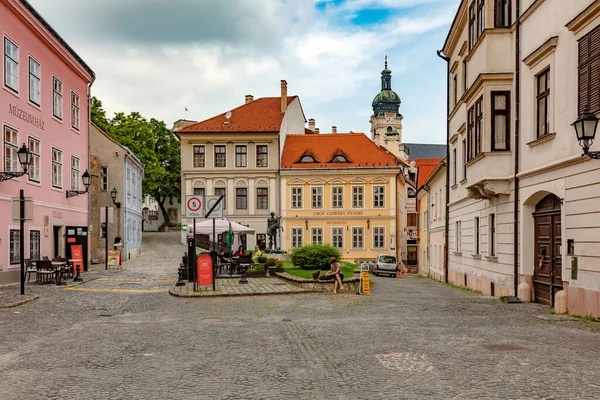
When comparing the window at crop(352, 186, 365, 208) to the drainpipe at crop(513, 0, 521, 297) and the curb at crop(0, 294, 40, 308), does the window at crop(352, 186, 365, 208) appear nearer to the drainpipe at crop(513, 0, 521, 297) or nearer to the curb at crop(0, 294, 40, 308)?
the drainpipe at crop(513, 0, 521, 297)

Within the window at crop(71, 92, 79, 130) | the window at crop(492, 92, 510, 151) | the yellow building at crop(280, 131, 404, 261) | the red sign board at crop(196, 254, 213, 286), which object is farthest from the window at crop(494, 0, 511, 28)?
the yellow building at crop(280, 131, 404, 261)

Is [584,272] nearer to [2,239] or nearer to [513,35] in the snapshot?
[513,35]

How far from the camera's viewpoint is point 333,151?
176 ft

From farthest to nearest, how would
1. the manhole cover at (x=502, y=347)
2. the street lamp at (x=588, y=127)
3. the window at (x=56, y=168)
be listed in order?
1. the window at (x=56, y=168)
2. the street lamp at (x=588, y=127)
3. the manhole cover at (x=502, y=347)

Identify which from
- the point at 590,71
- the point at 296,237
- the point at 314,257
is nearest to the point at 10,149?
the point at 314,257

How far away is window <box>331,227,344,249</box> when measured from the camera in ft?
171

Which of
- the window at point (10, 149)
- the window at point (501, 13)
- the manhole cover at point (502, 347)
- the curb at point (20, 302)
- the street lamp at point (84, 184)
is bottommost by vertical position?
the curb at point (20, 302)

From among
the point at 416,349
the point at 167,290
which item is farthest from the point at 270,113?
the point at 416,349

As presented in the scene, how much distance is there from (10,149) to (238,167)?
30.7 metres

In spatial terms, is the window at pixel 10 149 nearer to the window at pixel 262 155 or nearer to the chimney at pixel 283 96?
the window at pixel 262 155

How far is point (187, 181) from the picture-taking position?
172 ft

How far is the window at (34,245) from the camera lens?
24.2m

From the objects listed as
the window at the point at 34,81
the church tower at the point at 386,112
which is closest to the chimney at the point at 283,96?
the window at the point at 34,81

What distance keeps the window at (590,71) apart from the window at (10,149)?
17.9m
